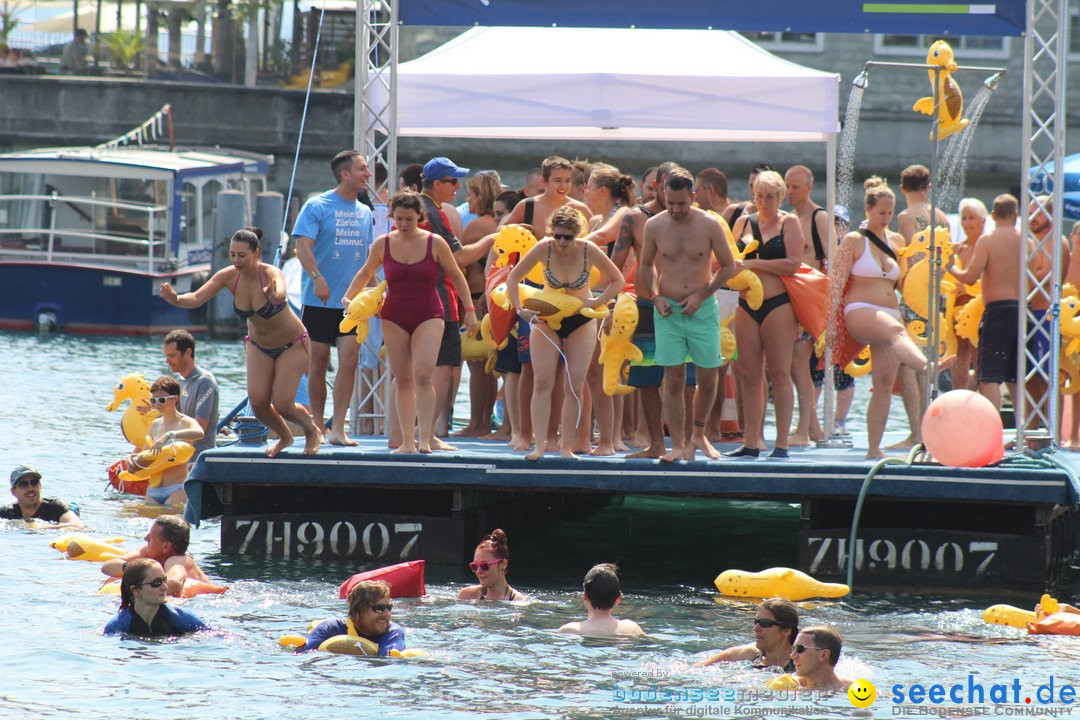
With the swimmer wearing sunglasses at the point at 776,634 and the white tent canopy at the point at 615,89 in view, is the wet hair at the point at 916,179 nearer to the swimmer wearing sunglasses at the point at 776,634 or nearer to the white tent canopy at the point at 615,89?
the white tent canopy at the point at 615,89

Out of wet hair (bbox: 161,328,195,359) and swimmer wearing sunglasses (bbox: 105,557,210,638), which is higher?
wet hair (bbox: 161,328,195,359)

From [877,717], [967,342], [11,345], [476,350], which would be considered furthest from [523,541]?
[11,345]

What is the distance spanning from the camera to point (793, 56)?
116ft

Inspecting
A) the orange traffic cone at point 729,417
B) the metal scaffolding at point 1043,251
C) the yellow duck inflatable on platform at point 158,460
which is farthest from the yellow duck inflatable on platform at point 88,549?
the metal scaffolding at point 1043,251

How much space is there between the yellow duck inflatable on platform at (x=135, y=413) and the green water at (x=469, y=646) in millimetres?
927

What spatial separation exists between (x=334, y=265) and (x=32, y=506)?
10.1 ft

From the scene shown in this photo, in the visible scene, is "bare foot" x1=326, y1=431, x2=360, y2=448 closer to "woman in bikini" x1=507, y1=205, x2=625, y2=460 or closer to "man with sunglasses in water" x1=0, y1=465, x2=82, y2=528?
"woman in bikini" x1=507, y1=205, x2=625, y2=460

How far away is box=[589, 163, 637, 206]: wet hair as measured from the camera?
1179 centimetres

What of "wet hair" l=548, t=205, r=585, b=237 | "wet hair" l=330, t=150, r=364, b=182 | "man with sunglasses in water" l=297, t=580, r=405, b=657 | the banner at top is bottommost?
"man with sunglasses in water" l=297, t=580, r=405, b=657

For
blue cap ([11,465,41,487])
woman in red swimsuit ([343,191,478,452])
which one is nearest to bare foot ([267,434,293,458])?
woman in red swimsuit ([343,191,478,452])

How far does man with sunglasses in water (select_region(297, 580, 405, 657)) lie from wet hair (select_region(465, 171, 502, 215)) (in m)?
4.74

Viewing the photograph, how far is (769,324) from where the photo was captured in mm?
11203

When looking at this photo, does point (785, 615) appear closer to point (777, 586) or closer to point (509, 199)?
point (777, 586)

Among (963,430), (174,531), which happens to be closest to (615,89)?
(963,430)
